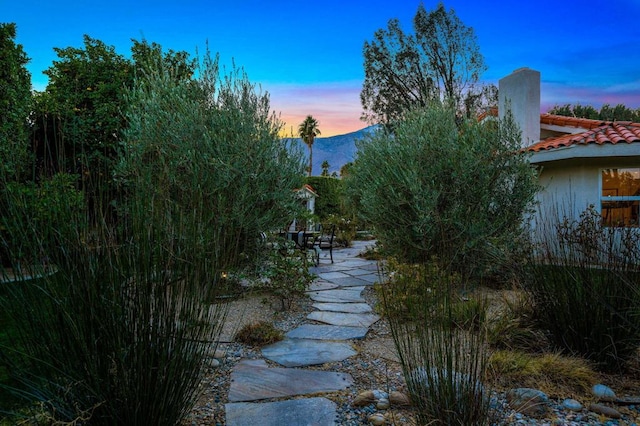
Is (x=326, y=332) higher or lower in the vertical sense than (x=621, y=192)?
lower

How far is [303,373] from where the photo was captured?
2955 millimetres

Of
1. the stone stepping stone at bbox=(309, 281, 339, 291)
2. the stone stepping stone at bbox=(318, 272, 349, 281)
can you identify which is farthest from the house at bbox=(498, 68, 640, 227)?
the stone stepping stone at bbox=(309, 281, 339, 291)

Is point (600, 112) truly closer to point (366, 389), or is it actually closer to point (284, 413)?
point (366, 389)

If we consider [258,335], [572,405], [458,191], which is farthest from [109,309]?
[458,191]

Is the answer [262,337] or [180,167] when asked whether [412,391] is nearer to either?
[262,337]

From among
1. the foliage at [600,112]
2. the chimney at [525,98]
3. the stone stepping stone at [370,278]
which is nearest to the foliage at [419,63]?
the chimney at [525,98]

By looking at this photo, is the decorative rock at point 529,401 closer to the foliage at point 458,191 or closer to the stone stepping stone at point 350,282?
the foliage at point 458,191

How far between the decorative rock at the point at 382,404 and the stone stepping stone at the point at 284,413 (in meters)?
0.27

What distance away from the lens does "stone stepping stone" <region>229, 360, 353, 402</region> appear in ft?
8.50

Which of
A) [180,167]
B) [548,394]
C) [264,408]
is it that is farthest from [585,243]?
[180,167]

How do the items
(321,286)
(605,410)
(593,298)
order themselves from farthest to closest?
(321,286)
(593,298)
(605,410)

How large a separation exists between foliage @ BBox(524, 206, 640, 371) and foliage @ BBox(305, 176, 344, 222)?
15576 millimetres

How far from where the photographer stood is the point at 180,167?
5414mm

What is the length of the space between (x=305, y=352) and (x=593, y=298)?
233 cm
